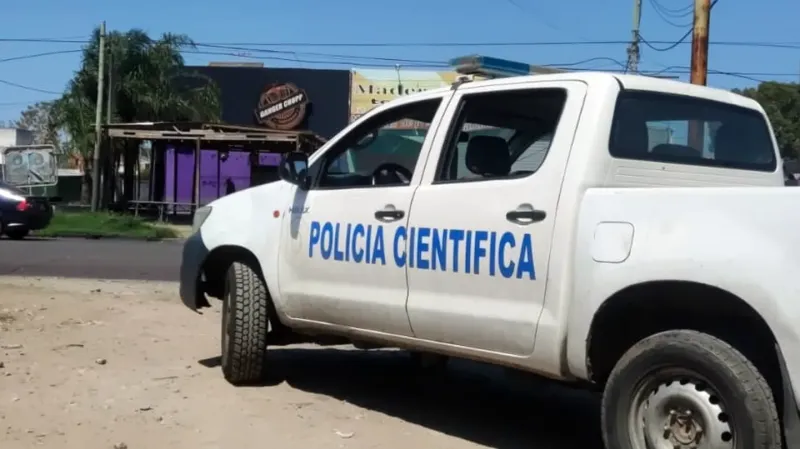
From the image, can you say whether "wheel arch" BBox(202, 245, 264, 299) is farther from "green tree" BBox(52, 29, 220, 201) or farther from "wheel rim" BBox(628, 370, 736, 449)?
"green tree" BBox(52, 29, 220, 201)

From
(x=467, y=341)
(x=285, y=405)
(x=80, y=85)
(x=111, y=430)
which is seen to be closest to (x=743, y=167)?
(x=467, y=341)

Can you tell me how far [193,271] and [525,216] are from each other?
296 cm

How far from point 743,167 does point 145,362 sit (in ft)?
13.8

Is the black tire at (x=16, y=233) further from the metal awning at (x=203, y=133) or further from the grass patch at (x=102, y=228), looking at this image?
the metal awning at (x=203, y=133)

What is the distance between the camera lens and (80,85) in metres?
35.5

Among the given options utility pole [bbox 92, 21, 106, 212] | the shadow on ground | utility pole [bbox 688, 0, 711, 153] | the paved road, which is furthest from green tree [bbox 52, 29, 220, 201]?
the shadow on ground

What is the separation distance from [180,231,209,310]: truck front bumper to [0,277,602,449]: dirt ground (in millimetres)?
484

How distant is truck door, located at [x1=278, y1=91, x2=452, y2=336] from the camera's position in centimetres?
562

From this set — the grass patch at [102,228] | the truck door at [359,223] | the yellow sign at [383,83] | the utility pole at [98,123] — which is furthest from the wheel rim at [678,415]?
the yellow sign at [383,83]

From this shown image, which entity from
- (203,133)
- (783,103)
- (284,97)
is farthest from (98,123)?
(783,103)

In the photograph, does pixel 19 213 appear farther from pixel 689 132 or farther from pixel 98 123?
pixel 689 132

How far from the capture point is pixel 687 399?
4090mm

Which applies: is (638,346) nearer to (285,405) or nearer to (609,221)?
(609,221)

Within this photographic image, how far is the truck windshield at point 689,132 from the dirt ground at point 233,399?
1.64 m
